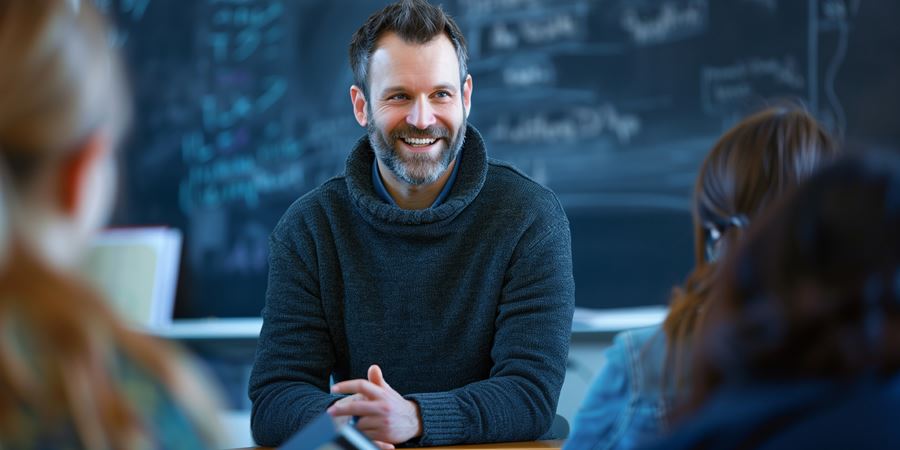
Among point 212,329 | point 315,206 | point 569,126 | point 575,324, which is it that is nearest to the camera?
point 315,206

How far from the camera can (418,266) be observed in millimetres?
2168

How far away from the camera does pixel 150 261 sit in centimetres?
355

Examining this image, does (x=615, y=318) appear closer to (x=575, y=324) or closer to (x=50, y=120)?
(x=575, y=324)

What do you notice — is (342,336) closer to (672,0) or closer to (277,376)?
(277,376)

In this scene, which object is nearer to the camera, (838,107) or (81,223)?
(81,223)

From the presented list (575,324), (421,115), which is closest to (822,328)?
(421,115)

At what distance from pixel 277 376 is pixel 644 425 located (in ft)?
3.18

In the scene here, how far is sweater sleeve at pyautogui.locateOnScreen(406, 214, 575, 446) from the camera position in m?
1.88

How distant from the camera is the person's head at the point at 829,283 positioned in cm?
72

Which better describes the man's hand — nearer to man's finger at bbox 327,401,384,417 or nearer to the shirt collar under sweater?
man's finger at bbox 327,401,384,417

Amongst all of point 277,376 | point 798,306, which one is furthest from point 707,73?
point 798,306

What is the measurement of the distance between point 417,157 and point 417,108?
11 cm

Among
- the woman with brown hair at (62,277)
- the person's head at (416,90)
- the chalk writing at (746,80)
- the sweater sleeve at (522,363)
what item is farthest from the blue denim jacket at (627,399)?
the chalk writing at (746,80)

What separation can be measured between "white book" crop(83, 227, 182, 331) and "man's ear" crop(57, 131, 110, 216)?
9.41 feet
